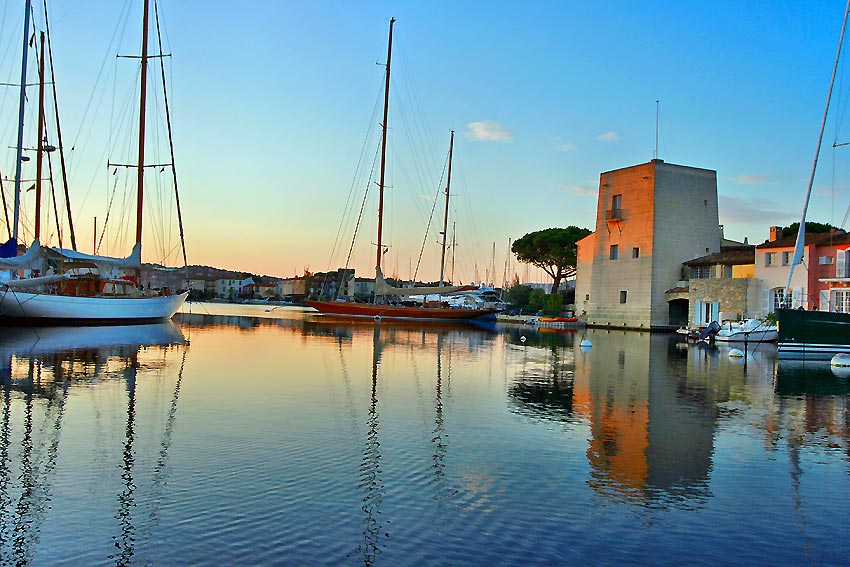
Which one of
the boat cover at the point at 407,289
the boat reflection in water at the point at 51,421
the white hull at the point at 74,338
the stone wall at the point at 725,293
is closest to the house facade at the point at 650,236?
the stone wall at the point at 725,293

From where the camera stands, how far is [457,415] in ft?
40.7

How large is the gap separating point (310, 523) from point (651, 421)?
7615 mm

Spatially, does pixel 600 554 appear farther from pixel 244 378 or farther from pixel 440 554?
pixel 244 378

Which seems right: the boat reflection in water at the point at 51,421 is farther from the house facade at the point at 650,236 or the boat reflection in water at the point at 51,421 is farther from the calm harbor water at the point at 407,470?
the house facade at the point at 650,236

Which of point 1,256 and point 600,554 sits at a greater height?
point 1,256

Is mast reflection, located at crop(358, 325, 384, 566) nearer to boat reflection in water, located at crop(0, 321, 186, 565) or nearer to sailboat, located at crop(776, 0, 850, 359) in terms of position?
boat reflection in water, located at crop(0, 321, 186, 565)

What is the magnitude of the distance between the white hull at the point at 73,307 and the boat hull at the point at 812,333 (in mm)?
28274

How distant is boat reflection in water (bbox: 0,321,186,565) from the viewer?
602cm

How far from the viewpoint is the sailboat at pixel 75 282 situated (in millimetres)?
30078

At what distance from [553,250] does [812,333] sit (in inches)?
1947

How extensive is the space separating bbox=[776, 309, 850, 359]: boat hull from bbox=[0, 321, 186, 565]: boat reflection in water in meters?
21.7

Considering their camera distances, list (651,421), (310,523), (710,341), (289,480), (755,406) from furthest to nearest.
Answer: (710,341)
(755,406)
(651,421)
(289,480)
(310,523)

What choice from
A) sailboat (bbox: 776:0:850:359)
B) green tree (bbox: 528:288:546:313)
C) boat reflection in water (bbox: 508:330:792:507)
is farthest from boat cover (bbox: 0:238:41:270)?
green tree (bbox: 528:288:546:313)

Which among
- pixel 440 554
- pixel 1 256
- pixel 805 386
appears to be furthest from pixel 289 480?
pixel 1 256
